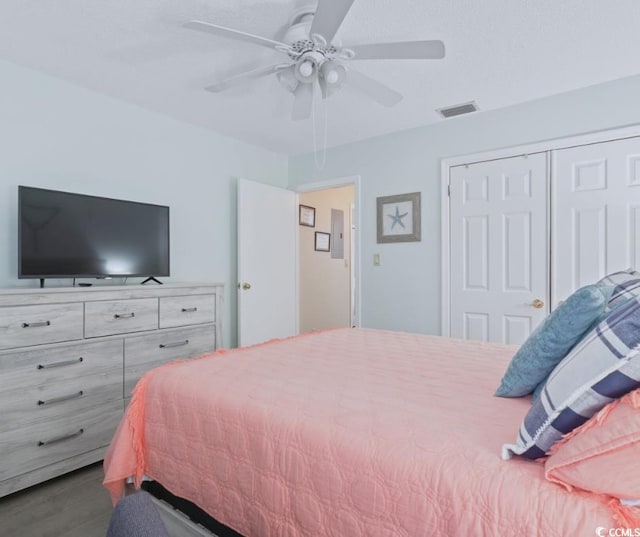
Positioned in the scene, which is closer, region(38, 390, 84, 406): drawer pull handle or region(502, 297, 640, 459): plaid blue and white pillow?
region(502, 297, 640, 459): plaid blue and white pillow

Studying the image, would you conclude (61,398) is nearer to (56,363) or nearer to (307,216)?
(56,363)

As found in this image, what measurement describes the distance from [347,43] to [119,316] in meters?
2.11

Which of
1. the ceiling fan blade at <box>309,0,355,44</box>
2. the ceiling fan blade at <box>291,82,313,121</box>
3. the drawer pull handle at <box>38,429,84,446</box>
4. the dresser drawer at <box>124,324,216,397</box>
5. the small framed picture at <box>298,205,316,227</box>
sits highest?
the ceiling fan blade at <box>309,0,355,44</box>

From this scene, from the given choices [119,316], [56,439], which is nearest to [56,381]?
[56,439]

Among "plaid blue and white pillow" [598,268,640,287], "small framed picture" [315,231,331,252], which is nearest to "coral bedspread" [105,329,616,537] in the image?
"plaid blue and white pillow" [598,268,640,287]

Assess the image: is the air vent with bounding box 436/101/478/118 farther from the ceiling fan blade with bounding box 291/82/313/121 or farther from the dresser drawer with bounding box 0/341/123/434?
the dresser drawer with bounding box 0/341/123/434

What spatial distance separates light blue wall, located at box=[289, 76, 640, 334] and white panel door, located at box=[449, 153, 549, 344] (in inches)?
6.8

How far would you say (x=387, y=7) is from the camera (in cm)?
186

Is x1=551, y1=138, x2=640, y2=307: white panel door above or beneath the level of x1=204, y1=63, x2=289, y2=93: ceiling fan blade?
beneath

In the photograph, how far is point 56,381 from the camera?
7.05 feet

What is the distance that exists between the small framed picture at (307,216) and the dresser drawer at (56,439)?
3037mm

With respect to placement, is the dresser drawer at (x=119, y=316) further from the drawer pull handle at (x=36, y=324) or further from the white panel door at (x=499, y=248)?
the white panel door at (x=499, y=248)

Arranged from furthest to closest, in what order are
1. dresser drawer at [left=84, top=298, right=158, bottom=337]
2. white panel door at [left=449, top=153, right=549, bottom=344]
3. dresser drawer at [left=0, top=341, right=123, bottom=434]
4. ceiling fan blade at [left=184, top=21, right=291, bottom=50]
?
white panel door at [left=449, top=153, right=549, bottom=344]
dresser drawer at [left=84, top=298, right=158, bottom=337]
dresser drawer at [left=0, top=341, right=123, bottom=434]
ceiling fan blade at [left=184, top=21, right=291, bottom=50]

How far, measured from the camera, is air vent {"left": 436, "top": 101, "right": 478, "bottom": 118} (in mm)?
3004
